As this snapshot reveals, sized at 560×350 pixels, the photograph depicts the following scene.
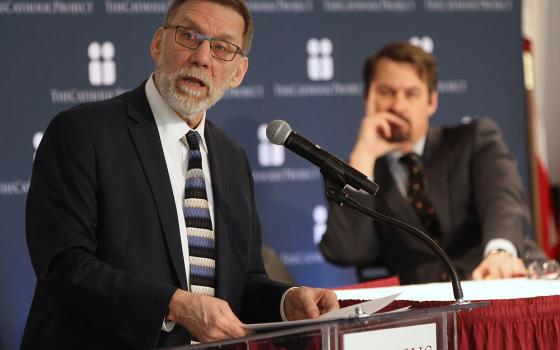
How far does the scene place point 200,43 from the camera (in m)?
2.90

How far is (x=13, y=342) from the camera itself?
4629mm

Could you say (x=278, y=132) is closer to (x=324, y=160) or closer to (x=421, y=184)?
(x=324, y=160)

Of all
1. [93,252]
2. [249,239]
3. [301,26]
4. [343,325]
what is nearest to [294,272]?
[301,26]

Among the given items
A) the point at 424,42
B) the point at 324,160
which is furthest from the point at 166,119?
the point at 424,42

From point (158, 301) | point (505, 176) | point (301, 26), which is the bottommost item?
point (158, 301)

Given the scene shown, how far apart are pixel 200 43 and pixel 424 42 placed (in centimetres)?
270

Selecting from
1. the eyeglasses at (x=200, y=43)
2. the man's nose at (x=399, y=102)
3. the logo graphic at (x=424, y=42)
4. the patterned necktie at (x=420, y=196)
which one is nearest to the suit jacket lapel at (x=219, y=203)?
the eyeglasses at (x=200, y=43)

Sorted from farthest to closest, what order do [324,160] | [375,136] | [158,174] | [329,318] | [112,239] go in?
[375,136], [158,174], [112,239], [324,160], [329,318]

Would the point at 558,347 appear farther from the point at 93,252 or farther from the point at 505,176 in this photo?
the point at 505,176

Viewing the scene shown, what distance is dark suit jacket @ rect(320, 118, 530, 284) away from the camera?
4.84 metres

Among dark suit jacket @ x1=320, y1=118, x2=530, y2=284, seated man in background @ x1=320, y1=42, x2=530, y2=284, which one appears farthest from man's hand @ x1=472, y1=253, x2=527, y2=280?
dark suit jacket @ x1=320, y1=118, x2=530, y2=284

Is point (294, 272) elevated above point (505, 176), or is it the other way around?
point (505, 176)

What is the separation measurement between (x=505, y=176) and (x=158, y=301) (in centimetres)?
296

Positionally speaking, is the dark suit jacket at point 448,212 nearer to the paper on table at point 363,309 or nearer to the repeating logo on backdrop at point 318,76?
the repeating logo on backdrop at point 318,76
